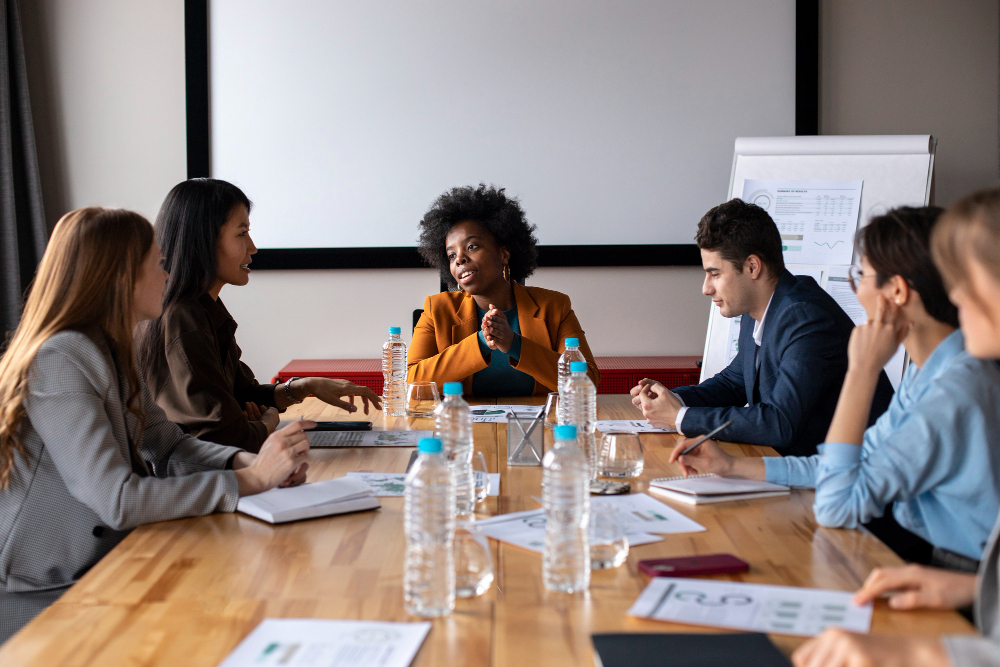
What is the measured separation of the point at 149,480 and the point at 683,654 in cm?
97

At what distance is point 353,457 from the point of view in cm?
200

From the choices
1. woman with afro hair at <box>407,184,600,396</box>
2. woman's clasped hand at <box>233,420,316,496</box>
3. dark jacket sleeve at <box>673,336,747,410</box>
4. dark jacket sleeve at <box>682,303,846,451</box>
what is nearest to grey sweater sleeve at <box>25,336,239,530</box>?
woman's clasped hand at <box>233,420,316,496</box>

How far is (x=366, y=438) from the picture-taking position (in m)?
2.21

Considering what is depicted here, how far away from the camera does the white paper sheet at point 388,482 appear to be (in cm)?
167

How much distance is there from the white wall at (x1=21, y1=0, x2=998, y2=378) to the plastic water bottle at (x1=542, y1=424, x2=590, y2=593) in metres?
3.17

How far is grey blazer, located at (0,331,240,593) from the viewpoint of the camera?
56.3 inches

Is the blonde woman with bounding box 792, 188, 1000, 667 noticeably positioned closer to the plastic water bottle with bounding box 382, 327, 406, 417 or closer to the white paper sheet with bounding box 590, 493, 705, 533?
the white paper sheet with bounding box 590, 493, 705, 533

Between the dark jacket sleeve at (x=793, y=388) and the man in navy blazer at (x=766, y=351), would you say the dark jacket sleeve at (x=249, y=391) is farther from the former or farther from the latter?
the dark jacket sleeve at (x=793, y=388)

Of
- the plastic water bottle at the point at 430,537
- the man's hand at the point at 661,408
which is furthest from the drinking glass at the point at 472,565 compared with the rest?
the man's hand at the point at 661,408

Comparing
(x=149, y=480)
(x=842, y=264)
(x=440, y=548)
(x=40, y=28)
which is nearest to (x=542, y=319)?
(x=842, y=264)

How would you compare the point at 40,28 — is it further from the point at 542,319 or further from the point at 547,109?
the point at 542,319

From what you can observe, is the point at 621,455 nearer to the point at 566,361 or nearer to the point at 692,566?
the point at 692,566

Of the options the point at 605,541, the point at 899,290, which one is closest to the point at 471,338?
the point at 899,290

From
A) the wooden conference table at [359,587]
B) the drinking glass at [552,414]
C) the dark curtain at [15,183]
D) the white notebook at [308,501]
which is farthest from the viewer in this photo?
the dark curtain at [15,183]
